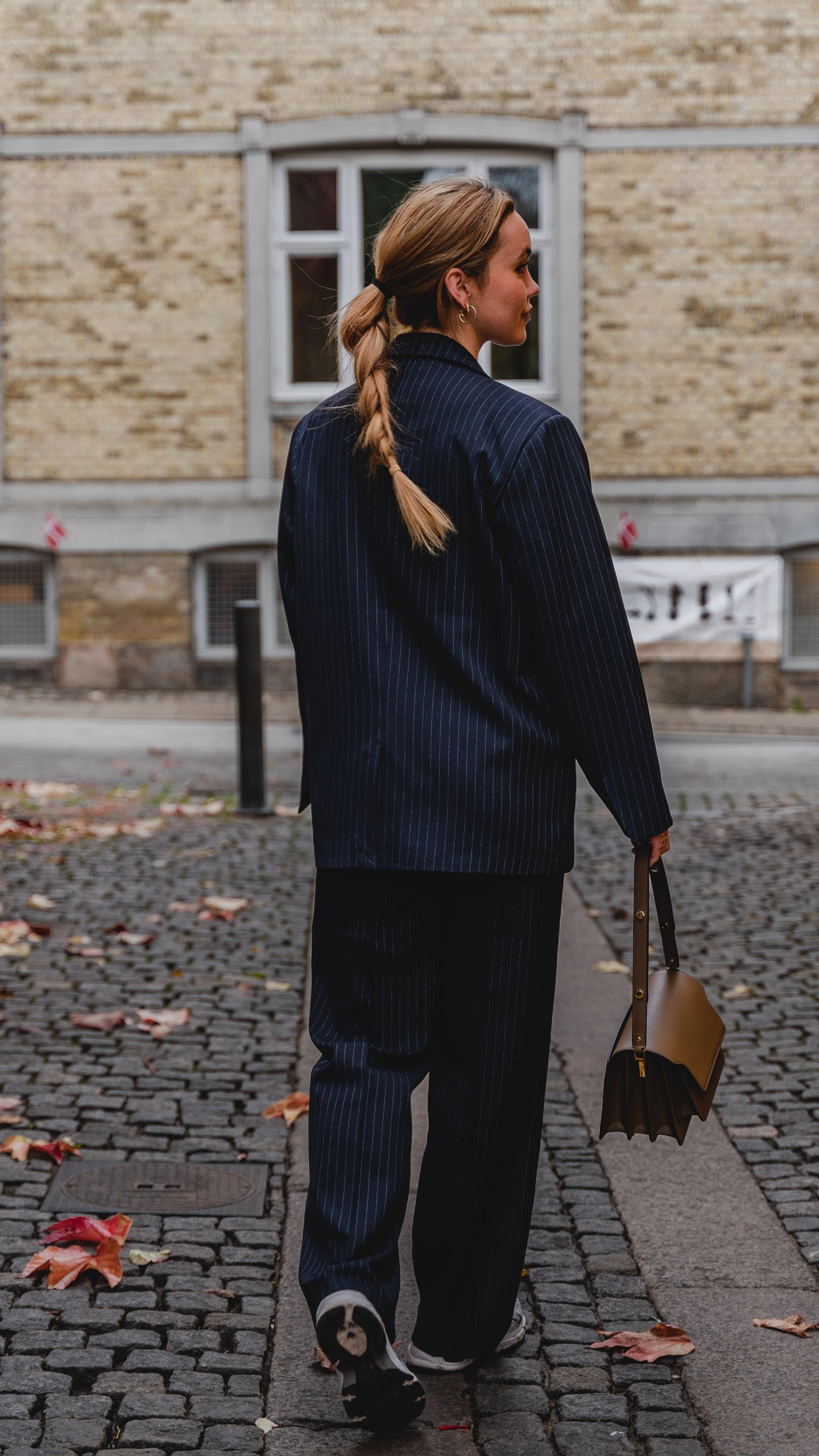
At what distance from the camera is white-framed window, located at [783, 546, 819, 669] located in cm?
1534

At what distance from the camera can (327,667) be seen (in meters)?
2.44

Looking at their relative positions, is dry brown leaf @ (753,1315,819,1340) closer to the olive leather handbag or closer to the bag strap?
the olive leather handbag

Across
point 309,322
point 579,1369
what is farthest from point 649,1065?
point 309,322

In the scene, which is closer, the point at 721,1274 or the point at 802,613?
the point at 721,1274

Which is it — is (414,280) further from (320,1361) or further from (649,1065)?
(320,1361)

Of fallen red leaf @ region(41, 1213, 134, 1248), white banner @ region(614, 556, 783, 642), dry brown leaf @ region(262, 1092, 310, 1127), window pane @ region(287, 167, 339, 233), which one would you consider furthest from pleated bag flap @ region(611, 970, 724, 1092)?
window pane @ region(287, 167, 339, 233)

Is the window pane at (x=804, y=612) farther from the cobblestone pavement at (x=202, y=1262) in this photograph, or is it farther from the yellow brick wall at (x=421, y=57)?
the cobblestone pavement at (x=202, y=1262)

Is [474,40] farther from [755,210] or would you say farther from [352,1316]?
[352,1316]

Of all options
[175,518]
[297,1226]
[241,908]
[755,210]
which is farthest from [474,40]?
[297,1226]

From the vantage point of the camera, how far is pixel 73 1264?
2.96 meters

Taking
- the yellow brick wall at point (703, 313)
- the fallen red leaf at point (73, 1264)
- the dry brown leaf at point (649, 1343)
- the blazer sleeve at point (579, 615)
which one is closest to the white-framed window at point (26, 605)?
the yellow brick wall at point (703, 313)

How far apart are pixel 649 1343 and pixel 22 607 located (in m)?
13.5

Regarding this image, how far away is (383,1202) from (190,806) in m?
6.30

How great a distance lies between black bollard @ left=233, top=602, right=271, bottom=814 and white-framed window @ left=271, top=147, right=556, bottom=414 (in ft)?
22.1
